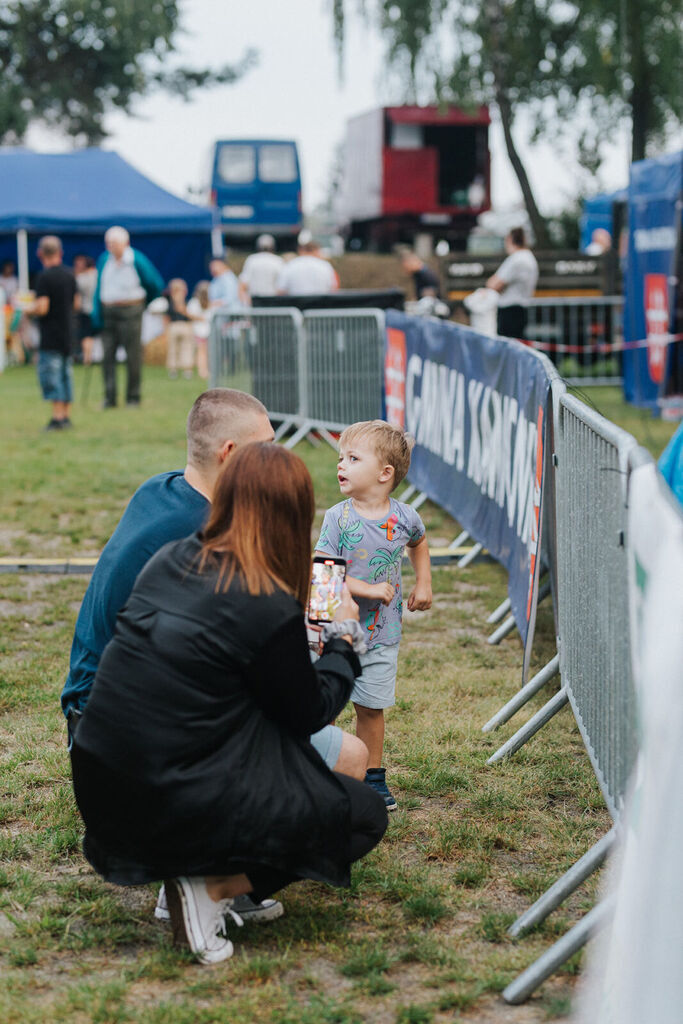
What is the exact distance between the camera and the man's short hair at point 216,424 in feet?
12.1

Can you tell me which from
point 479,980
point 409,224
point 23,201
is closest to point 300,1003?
point 479,980

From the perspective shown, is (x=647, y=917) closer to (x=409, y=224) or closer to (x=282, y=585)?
(x=282, y=585)


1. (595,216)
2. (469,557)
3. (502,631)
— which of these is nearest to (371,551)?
(502,631)

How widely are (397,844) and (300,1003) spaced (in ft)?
3.30

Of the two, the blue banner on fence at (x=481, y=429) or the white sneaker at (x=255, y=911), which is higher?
the blue banner on fence at (x=481, y=429)

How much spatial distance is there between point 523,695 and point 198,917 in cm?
187

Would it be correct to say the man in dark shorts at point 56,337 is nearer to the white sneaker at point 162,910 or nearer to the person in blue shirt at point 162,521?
the person in blue shirt at point 162,521

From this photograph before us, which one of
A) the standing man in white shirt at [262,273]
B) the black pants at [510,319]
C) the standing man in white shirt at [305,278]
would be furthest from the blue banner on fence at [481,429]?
the standing man in white shirt at [262,273]

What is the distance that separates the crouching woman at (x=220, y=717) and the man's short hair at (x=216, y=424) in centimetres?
53

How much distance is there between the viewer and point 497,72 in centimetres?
2728

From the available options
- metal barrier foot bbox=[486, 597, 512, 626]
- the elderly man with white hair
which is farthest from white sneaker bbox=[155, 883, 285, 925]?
the elderly man with white hair

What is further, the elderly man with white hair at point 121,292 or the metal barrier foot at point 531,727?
the elderly man with white hair at point 121,292

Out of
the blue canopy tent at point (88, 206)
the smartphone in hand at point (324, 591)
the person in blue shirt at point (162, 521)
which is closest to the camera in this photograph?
the smartphone in hand at point (324, 591)

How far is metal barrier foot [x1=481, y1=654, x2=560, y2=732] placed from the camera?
4570mm
